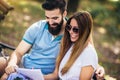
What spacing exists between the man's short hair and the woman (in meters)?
0.40

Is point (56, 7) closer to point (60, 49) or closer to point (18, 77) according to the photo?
point (60, 49)

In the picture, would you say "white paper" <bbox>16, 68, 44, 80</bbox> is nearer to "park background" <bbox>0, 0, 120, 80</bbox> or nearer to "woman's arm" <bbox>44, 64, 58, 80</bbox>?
"woman's arm" <bbox>44, 64, 58, 80</bbox>

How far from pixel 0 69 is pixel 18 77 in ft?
1.83

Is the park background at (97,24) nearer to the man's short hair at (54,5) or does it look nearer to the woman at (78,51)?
the man's short hair at (54,5)

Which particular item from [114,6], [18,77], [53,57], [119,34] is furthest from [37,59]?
[114,6]

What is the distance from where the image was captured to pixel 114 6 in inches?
608

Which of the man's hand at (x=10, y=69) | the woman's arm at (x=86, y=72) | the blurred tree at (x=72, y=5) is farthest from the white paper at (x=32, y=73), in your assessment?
the blurred tree at (x=72, y=5)

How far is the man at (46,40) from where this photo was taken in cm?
529

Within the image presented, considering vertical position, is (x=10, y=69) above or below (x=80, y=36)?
below

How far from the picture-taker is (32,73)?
15.9 ft

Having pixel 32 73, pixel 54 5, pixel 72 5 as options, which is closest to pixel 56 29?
pixel 54 5

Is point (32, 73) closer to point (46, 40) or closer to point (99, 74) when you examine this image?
point (46, 40)

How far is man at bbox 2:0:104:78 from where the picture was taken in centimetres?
529

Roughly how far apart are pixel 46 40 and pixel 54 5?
1.57 ft
